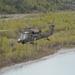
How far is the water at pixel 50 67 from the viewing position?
20.5 m

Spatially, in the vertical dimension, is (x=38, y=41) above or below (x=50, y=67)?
above

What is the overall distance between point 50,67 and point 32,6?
74.9 ft

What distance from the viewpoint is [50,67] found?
21656 millimetres

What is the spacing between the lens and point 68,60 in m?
23.4

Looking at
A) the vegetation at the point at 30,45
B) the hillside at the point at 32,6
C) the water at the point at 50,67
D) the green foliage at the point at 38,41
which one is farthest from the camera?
the hillside at the point at 32,6

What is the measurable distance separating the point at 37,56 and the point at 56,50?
2411mm

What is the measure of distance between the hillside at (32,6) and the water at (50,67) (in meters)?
18.8

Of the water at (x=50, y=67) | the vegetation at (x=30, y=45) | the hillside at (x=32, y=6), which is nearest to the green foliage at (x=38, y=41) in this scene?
the vegetation at (x=30, y=45)

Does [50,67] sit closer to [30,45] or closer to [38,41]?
[30,45]

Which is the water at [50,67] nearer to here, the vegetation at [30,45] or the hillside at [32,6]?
the vegetation at [30,45]

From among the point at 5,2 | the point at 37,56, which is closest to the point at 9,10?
the point at 5,2

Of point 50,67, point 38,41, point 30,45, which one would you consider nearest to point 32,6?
point 38,41

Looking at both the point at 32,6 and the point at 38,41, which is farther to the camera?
the point at 32,6

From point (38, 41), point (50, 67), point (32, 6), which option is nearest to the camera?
point (50, 67)
